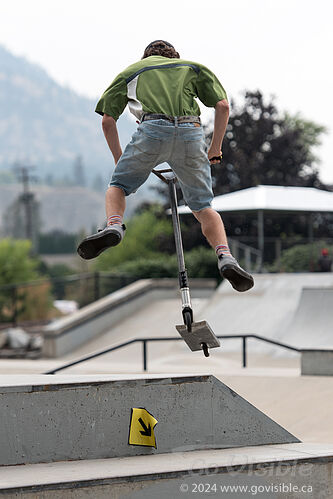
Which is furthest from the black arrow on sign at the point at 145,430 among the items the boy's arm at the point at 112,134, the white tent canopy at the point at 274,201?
the white tent canopy at the point at 274,201

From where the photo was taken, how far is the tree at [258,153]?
113 feet

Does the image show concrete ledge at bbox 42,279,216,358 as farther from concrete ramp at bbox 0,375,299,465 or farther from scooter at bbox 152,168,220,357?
scooter at bbox 152,168,220,357

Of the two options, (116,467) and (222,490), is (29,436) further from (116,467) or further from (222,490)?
(222,490)

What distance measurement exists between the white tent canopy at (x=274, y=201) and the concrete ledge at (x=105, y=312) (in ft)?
9.40

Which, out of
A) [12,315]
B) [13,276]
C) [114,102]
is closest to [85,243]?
[114,102]

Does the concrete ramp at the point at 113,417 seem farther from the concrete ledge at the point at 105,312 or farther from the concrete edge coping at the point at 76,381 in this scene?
the concrete ledge at the point at 105,312

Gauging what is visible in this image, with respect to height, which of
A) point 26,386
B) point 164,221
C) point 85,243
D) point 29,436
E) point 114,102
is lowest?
point 29,436

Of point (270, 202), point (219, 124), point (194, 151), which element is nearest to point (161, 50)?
point (219, 124)

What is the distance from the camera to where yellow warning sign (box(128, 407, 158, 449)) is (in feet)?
18.5

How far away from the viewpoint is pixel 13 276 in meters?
32.5

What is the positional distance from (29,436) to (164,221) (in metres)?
28.9

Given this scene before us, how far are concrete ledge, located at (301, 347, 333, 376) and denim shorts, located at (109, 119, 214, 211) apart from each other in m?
6.51

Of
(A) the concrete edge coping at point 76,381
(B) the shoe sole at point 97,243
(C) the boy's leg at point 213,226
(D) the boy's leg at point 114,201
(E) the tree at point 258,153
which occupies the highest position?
(E) the tree at point 258,153

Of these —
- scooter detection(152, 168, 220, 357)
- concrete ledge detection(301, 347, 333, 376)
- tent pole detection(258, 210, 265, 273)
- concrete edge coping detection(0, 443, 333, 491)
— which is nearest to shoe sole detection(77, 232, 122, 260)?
scooter detection(152, 168, 220, 357)
